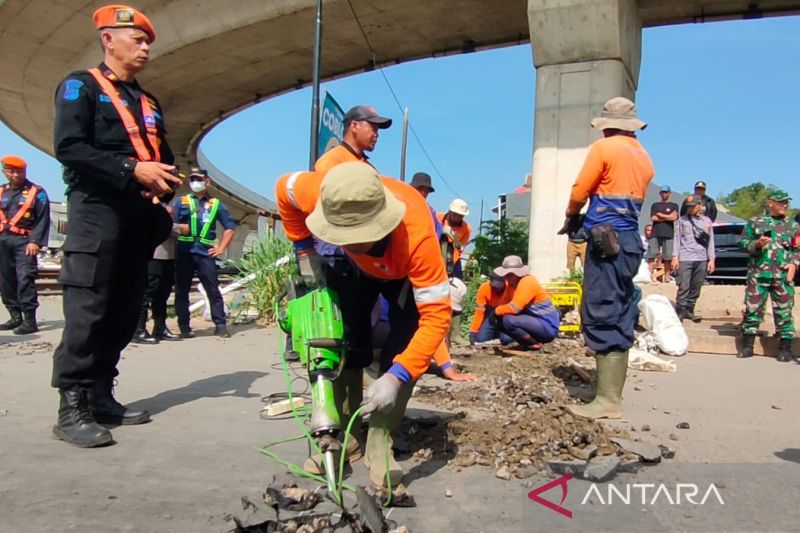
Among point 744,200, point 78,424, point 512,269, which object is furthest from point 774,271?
point 744,200

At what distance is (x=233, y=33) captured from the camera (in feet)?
47.8

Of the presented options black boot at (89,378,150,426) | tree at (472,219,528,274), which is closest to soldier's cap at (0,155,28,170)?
black boot at (89,378,150,426)

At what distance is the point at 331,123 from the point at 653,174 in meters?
3.44

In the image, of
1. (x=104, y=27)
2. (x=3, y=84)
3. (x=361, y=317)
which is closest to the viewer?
(x=361, y=317)

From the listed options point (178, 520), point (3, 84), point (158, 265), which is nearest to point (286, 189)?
point (178, 520)

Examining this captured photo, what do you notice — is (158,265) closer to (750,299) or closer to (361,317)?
(361,317)

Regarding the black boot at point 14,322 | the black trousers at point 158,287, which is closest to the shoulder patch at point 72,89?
the black trousers at point 158,287

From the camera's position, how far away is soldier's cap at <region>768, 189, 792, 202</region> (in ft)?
20.3

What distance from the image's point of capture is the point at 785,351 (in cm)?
600

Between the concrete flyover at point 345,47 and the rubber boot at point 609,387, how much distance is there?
5.42 meters

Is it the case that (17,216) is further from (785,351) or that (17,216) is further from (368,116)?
(785,351)

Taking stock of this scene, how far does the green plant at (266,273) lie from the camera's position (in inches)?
326

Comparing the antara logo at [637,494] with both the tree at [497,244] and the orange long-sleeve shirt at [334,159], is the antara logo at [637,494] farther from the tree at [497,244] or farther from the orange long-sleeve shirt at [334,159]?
the tree at [497,244]

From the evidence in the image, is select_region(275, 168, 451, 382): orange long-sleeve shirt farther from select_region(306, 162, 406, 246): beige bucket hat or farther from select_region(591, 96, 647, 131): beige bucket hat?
select_region(591, 96, 647, 131): beige bucket hat
